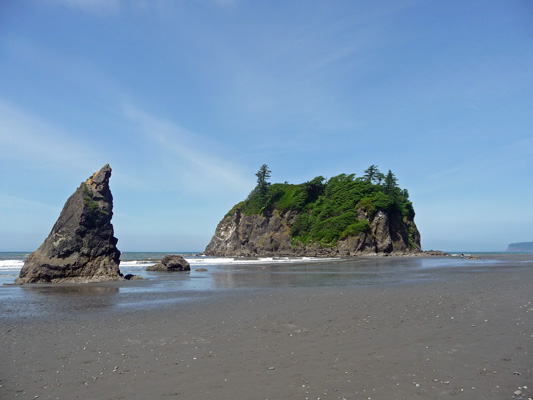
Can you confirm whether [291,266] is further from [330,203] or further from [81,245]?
[330,203]

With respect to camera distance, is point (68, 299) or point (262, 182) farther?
point (262, 182)

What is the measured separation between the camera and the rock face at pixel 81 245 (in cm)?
3095

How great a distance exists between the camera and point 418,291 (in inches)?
792

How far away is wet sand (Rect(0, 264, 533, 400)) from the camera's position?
282 inches

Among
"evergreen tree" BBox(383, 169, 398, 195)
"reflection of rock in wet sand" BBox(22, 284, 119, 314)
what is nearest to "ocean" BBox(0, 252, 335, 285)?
"reflection of rock in wet sand" BBox(22, 284, 119, 314)

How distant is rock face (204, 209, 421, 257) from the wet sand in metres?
87.8

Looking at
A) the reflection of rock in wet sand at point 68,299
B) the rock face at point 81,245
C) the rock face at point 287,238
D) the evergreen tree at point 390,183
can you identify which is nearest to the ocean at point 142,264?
the rock face at point 81,245

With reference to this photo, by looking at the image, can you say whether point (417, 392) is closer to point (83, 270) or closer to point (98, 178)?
point (83, 270)

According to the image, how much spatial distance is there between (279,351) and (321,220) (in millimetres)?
108195

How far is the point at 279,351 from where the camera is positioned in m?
9.56

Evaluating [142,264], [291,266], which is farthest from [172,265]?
[142,264]

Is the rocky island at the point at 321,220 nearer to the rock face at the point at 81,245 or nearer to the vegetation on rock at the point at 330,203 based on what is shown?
the vegetation on rock at the point at 330,203

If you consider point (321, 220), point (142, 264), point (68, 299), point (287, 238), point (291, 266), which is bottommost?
point (68, 299)

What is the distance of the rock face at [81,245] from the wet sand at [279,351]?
1680cm
